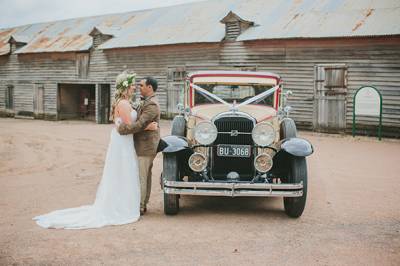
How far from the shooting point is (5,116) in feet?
113

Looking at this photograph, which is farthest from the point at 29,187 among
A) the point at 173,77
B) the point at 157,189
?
the point at 173,77

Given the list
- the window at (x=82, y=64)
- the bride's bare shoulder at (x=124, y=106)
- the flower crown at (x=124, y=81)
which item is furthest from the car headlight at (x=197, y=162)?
the window at (x=82, y=64)

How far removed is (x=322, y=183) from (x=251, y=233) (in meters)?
3.95

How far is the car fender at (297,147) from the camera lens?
263 inches

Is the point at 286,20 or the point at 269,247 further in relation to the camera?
the point at 286,20

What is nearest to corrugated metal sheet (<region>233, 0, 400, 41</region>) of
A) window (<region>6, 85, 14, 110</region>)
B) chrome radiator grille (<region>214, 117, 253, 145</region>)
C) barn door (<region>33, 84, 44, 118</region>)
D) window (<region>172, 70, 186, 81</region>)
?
window (<region>172, 70, 186, 81</region>)

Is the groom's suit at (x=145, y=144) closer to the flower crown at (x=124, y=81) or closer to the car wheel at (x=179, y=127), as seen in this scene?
the flower crown at (x=124, y=81)

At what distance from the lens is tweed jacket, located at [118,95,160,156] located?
6.72 m

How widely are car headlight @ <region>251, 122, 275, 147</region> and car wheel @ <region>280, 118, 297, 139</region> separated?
0.73 meters

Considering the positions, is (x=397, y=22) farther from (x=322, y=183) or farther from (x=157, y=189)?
(x=157, y=189)

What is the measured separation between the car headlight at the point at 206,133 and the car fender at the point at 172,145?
226 mm

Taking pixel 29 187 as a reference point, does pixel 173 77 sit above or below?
above

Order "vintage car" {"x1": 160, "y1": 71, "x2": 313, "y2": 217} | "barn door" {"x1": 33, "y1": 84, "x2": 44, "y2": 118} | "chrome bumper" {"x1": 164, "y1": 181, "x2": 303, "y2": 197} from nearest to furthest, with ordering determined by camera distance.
→ "chrome bumper" {"x1": 164, "y1": 181, "x2": 303, "y2": 197} < "vintage car" {"x1": 160, "y1": 71, "x2": 313, "y2": 217} < "barn door" {"x1": 33, "y1": 84, "x2": 44, "y2": 118}

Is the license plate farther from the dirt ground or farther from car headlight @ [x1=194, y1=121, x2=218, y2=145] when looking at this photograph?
the dirt ground
